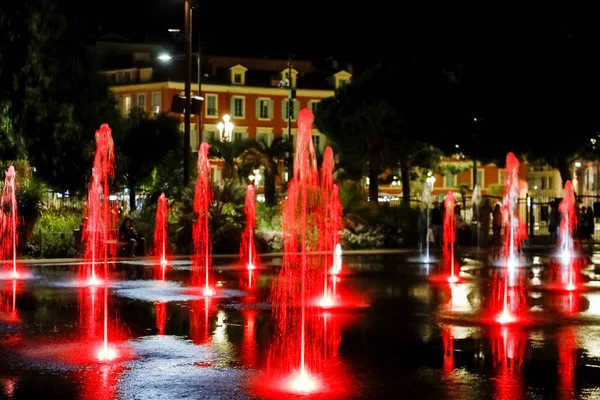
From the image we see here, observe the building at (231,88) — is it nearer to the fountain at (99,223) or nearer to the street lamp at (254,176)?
the street lamp at (254,176)

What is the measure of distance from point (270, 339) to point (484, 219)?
2318cm

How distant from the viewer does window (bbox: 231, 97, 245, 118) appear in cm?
9044

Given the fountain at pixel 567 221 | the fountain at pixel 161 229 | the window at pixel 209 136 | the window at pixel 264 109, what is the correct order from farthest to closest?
the window at pixel 264 109 < the window at pixel 209 136 < the fountain at pixel 567 221 < the fountain at pixel 161 229

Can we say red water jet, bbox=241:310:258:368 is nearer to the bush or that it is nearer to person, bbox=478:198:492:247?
the bush

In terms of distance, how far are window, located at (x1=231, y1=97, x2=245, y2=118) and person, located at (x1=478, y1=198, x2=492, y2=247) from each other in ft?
188

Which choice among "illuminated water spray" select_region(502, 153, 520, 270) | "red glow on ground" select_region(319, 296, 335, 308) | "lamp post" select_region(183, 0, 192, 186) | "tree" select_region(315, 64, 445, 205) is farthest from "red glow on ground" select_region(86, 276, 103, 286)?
"tree" select_region(315, 64, 445, 205)

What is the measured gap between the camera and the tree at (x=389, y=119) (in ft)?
156

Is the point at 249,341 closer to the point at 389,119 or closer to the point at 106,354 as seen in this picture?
the point at 106,354

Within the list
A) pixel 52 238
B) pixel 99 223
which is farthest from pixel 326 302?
pixel 99 223

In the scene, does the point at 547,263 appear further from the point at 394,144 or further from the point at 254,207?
the point at 394,144

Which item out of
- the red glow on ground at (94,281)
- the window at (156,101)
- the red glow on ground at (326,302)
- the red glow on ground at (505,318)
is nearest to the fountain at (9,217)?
the red glow on ground at (94,281)

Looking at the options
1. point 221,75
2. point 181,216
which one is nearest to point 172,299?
point 181,216

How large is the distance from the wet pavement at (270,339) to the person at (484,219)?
13724mm

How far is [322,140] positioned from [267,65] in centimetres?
872
